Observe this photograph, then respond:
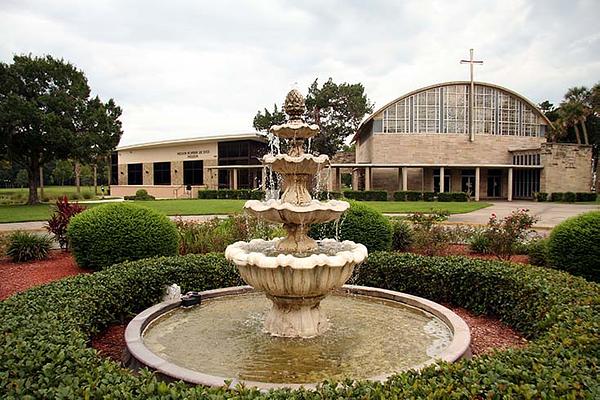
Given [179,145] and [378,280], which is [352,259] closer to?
[378,280]

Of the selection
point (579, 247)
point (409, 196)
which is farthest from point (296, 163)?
point (409, 196)

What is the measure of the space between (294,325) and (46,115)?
3228cm

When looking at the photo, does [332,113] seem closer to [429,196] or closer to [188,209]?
[429,196]

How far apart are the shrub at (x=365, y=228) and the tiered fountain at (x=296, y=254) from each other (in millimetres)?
4680

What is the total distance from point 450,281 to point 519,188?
137 ft

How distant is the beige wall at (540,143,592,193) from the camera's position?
41094 mm

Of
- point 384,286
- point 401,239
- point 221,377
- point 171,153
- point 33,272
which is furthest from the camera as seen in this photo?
point 171,153

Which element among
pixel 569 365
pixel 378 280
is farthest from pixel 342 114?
pixel 569 365

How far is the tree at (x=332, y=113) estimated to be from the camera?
54.0 m

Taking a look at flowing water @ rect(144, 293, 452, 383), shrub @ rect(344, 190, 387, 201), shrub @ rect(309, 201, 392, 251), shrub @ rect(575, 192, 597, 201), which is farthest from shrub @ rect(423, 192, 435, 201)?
flowing water @ rect(144, 293, 452, 383)

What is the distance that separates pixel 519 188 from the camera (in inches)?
1796

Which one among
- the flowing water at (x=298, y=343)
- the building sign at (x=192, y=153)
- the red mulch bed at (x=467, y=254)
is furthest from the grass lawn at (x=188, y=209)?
the building sign at (x=192, y=153)

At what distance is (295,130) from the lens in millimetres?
6137

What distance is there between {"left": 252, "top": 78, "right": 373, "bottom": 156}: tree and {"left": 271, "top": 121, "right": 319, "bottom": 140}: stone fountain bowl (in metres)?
47.5
